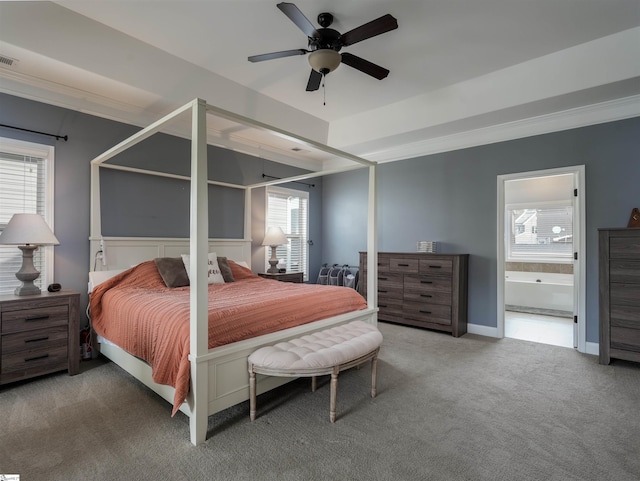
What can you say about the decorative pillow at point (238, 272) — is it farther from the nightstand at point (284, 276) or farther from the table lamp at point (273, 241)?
the table lamp at point (273, 241)

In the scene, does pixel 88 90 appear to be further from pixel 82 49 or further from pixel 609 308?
pixel 609 308

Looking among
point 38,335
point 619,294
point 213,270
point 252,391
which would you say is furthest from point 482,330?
point 38,335

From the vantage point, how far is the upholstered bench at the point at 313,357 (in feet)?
6.80

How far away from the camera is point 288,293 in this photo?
2.92 m

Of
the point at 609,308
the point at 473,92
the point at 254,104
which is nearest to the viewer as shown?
the point at 609,308

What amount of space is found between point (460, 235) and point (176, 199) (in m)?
3.88

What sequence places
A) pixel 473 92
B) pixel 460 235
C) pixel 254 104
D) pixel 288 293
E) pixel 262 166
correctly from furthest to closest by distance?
pixel 262 166 → pixel 460 235 → pixel 254 104 → pixel 473 92 → pixel 288 293

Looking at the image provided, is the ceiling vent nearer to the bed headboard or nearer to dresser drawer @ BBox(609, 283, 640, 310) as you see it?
the bed headboard

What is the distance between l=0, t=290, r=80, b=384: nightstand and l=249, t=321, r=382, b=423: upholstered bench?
188cm

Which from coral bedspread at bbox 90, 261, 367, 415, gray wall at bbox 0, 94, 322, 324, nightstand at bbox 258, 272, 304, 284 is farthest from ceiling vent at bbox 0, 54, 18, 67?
nightstand at bbox 258, 272, 304, 284

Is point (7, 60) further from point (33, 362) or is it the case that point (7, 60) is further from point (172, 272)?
point (33, 362)

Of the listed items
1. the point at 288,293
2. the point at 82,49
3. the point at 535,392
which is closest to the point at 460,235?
the point at 535,392

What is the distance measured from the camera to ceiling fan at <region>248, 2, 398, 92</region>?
7.11ft

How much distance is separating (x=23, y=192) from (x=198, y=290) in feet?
8.40
